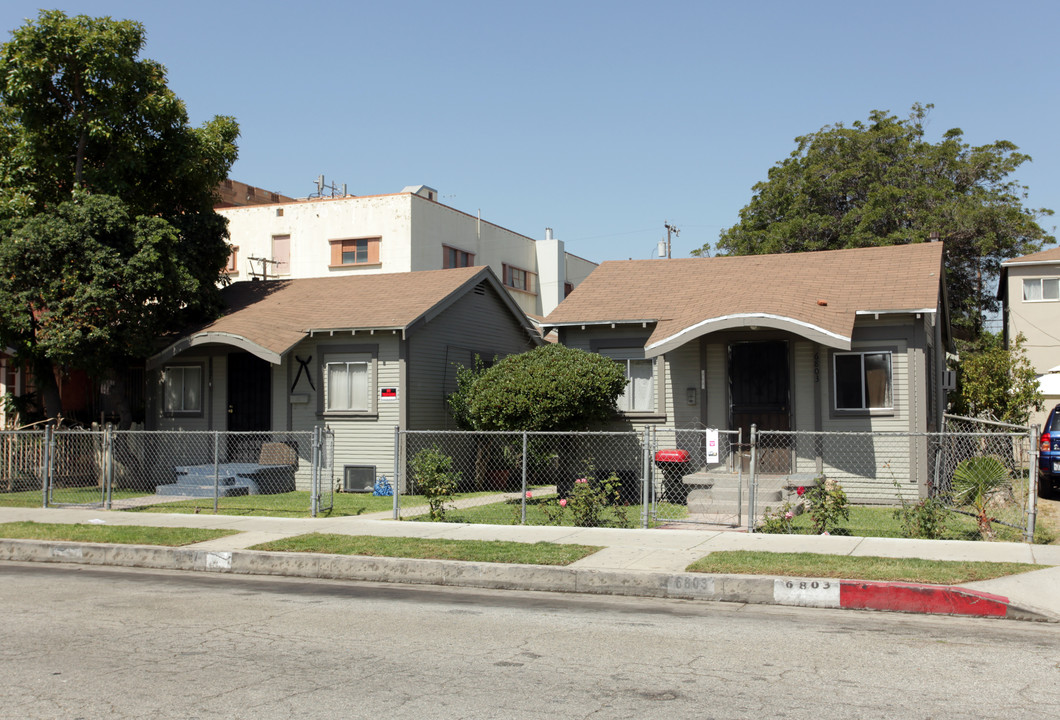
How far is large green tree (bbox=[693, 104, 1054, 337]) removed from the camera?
1375 inches

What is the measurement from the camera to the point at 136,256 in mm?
19359

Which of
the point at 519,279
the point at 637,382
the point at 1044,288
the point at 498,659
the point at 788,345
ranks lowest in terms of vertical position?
the point at 498,659

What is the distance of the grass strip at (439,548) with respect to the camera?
10.6 meters

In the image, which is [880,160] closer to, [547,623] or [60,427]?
[60,427]

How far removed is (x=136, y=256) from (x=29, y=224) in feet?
6.80

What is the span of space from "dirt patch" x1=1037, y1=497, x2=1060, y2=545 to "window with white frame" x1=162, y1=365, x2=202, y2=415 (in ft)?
54.1

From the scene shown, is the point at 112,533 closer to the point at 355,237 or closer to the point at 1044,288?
the point at 355,237

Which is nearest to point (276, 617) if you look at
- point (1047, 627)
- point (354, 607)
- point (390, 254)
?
point (354, 607)

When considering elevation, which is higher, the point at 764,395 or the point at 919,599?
the point at 764,395

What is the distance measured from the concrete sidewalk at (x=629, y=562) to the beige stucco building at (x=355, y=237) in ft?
75.7

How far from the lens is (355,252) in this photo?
37.5 meters

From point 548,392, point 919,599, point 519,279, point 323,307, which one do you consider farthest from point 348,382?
point 519,279

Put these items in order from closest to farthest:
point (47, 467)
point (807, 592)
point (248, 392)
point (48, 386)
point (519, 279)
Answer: point (807, 592), point (47, 467), point (248, 392), point (48, 386), point (519, 279)

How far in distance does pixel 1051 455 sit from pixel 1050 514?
8.14ft
